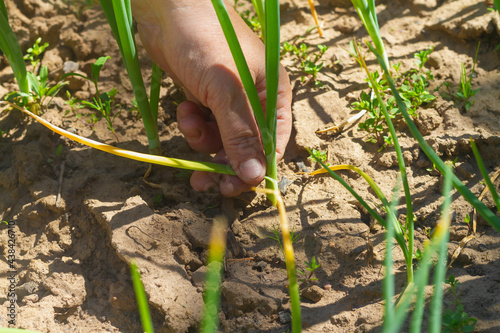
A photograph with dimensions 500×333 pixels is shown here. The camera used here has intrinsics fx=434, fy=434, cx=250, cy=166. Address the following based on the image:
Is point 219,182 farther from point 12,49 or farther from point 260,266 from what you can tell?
point 12,49

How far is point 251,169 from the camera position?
147cm

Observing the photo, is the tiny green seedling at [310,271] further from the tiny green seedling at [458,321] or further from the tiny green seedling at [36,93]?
the tiny green seedling at [36,93]

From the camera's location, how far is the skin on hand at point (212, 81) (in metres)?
1.46

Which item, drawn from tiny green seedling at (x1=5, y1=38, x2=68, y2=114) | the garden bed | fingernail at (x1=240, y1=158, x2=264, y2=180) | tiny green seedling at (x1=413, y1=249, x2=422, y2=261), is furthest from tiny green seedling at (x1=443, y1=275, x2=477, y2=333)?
tiny green seedling at (x1=5, y1=38, x2=68, y2=114)

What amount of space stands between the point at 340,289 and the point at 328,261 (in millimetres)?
100

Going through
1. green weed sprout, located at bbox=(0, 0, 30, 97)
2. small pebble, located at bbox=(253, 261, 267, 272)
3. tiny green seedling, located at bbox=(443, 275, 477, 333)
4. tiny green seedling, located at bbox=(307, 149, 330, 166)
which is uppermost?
green weed sprout, located at bbox=(0, 0, 30, 97)

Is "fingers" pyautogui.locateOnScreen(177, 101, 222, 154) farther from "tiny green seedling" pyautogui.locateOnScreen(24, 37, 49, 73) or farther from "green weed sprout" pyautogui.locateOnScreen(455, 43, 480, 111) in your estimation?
"green weed sprout" pyautogui.locateOnScreen(455, 43, 480, 111)

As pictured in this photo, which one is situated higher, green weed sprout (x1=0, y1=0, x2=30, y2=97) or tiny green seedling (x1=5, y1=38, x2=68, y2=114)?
green weed sprout (x1=0, y1=0, x2=30, y2=97)

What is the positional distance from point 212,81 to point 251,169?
12.7 inches

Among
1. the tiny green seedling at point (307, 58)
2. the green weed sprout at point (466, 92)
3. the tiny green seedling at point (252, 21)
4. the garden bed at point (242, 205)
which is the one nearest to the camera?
the garden bed at point (242, 205)

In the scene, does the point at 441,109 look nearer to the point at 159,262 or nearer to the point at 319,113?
the point at 319,113

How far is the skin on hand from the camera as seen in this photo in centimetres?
146

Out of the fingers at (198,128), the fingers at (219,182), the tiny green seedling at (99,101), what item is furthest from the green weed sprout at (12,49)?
the fingers at (219,182)

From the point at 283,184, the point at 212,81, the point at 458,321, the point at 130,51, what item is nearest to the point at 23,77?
the point at 130,51
